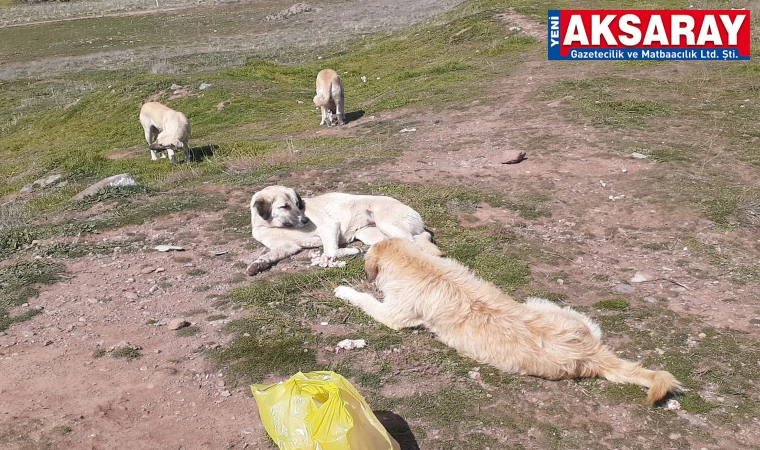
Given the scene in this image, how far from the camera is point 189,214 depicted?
8586mm

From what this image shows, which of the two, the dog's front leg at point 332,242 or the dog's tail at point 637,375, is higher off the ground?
the dog's front leg at point 332,242

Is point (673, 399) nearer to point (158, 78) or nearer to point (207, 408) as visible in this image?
point (207, 408)

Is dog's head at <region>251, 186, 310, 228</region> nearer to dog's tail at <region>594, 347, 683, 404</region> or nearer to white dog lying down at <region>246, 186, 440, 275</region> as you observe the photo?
white dog lying down at <region>246, 186, 440, 275</region>

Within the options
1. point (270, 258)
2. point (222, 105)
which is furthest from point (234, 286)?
point (222, 105)

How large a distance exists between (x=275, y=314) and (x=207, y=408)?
1416mm

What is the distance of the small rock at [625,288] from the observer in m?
6.14

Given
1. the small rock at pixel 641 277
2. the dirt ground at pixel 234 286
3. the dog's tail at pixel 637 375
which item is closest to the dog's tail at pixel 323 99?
the dirt ground at pixel 234 286

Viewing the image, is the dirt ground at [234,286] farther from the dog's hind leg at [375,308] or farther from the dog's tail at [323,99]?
the dog's tail at [323,99]

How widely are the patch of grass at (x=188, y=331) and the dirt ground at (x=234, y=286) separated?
2.2 inches

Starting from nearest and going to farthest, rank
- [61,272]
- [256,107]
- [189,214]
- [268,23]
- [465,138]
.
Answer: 1. [61,272]
2. [189,214]
3. [465,138]
4. [256,107]
5. [268,23]

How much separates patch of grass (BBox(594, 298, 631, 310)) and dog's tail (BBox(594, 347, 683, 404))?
1231 mm

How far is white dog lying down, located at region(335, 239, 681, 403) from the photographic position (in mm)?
4500

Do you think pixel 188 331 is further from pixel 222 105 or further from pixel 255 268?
pixel 222 105

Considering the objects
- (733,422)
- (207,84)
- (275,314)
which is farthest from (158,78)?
(733,422)
